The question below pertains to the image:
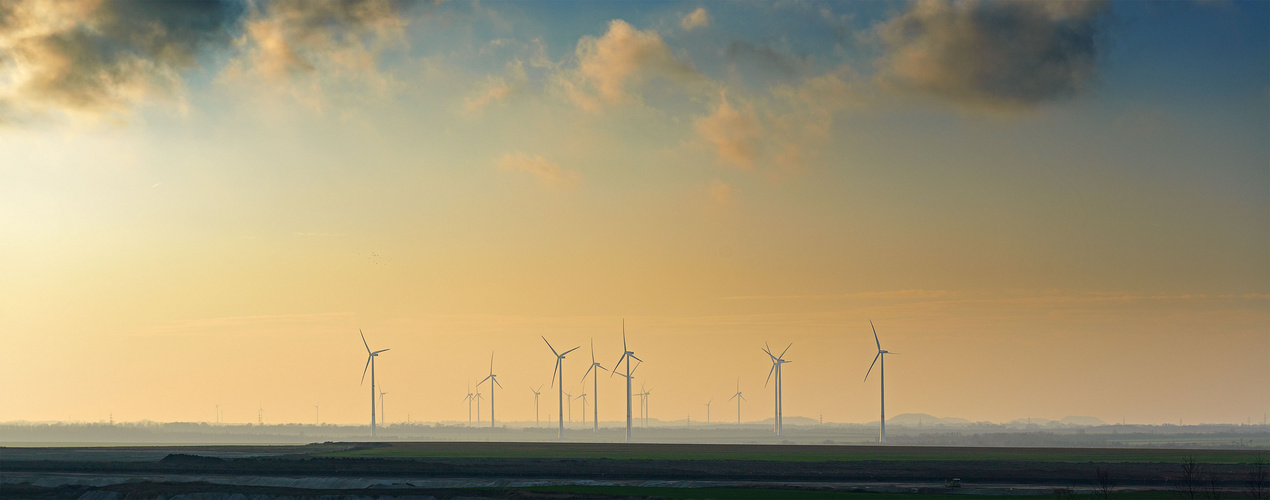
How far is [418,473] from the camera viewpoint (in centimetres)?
10181

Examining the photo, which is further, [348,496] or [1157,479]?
[1157,479]

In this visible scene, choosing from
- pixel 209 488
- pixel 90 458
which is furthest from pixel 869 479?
pixel 90 458

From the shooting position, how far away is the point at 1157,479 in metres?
89.9

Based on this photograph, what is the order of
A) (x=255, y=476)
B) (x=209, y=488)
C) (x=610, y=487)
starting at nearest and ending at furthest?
(x=610, y=487) < (x=209, y=488) < (x=255, y=476)

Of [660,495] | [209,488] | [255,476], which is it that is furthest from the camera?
[255,476]

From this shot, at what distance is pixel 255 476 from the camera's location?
101625 millimetres

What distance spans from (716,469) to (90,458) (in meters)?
78.6

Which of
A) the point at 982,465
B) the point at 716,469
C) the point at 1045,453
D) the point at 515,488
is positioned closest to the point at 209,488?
the point at 515,488

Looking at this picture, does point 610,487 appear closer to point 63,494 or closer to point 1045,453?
point 63,494

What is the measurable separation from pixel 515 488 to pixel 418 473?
70.2 feet

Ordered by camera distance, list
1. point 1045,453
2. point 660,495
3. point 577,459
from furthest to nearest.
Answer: point 1045,453, point 577,459, point 660,495

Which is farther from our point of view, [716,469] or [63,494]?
[716,469]

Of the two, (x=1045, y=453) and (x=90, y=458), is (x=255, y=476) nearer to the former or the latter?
(x=90, y=458)

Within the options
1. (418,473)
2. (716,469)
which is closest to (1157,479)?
(716,469)
